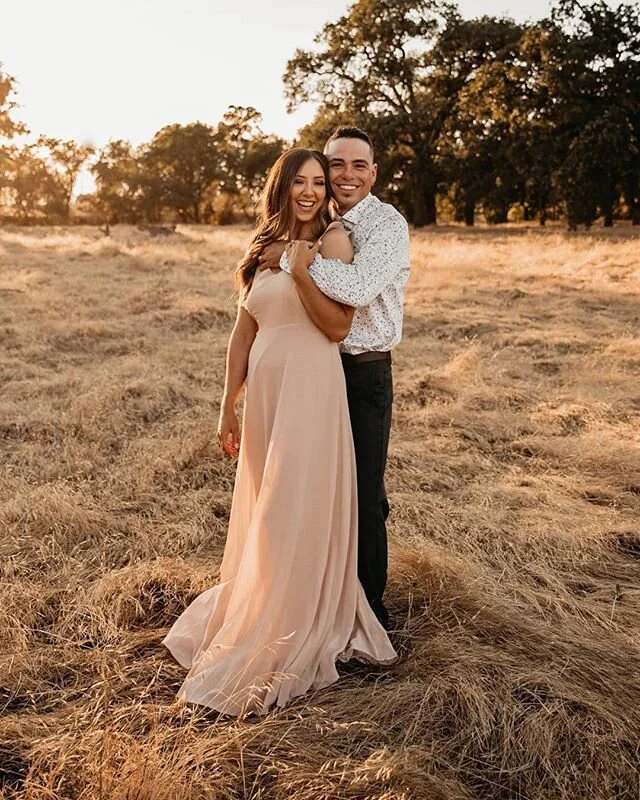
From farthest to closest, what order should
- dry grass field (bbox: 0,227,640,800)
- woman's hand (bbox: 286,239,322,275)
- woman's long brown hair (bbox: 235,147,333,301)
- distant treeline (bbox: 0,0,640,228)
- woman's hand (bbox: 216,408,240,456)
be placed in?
distant treeline (bbox: 0,0,640,228) → woman's hand (bbox: 216,408,240,456) → woman's long brown hair (bbox: 235,147,333,301) → woman's hand (bbox: 286,239,322,275) → dry grass field (bbox: 0,227,640,800)

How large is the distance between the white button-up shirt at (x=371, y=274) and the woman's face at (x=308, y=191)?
147mm

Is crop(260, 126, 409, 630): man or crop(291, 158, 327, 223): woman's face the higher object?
crop(291, 158, 327, 223): woman's face

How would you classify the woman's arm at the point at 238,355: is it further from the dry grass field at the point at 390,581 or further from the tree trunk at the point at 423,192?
the tree trunk at the point at 423,192

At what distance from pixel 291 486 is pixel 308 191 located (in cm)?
109

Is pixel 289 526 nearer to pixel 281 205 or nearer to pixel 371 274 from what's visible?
pixel 371 274

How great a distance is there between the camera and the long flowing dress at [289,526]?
277 centimetres

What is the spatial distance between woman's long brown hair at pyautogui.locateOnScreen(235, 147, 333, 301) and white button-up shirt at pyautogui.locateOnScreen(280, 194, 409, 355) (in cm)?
12

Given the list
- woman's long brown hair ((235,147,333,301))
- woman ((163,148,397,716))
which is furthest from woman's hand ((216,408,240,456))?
woman's long brown hair ((235,147,333,301))

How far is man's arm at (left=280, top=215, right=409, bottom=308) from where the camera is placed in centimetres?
263

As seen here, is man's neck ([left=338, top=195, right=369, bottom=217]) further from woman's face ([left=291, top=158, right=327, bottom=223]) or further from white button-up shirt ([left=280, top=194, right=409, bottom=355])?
woman's face ([left=291, top=158, right=327, bottom=223])

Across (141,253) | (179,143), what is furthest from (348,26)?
(179,143)

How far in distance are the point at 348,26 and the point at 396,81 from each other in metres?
2.76

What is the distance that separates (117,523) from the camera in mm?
4477

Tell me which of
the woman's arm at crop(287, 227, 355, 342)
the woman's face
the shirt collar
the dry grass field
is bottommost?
the dry grass field
